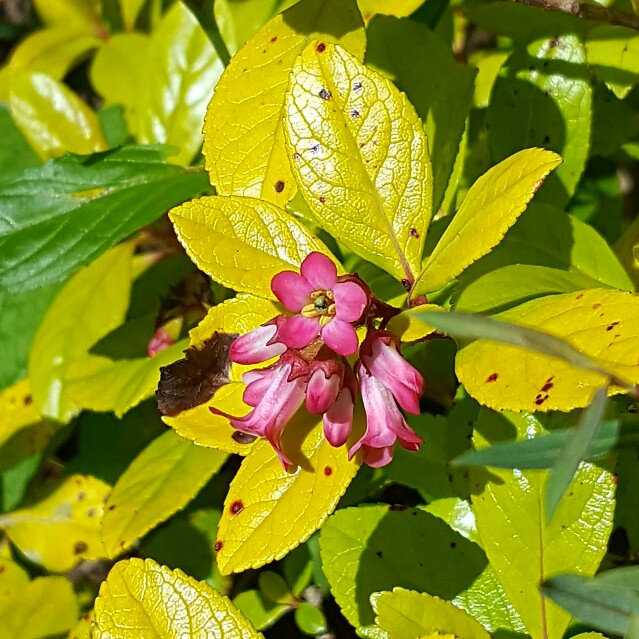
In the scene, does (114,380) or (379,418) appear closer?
(379,418)

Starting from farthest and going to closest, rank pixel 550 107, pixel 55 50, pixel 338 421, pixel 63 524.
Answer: pixel 55 50 → pixel 63 524 → pixel 550 107 → pixel 338 421

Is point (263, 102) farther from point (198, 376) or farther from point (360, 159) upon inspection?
point (198, 376)

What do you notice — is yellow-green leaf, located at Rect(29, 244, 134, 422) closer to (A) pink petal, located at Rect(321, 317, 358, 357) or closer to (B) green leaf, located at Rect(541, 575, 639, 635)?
(A) pink petal, located at Rect(321, 317, 358, 357)

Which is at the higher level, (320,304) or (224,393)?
(320,304)

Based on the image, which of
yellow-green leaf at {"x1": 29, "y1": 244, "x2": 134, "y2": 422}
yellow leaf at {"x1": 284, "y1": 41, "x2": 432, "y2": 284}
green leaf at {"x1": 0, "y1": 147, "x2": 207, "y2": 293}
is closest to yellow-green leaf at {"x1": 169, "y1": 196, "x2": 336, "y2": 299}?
yellow leaf at {"x1": 284, "y1": 41, "x2": 432, "y2": 284}

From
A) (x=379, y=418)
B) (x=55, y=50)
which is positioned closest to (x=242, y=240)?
(x=379, y=418)

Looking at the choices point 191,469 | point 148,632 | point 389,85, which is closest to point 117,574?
point 148,632
